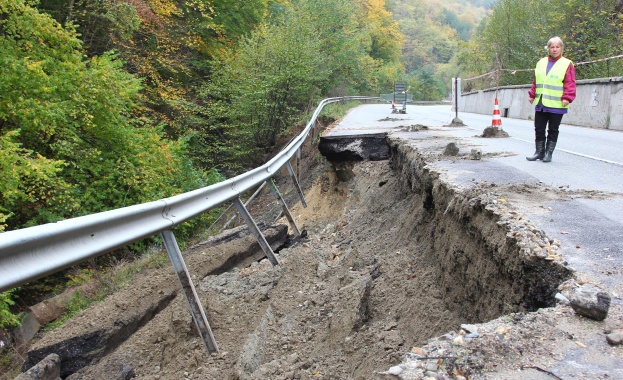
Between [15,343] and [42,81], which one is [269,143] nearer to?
[42,81]

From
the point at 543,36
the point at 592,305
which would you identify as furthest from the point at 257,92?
the point at 543,36

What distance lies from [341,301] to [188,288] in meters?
1.50

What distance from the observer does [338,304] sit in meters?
4.06

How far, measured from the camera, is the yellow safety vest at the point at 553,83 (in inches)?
263

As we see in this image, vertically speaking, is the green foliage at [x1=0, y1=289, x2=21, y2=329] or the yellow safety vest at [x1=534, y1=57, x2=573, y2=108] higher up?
the yellow safety vest at [x1=534, y1=57, x2=573, y2=108]

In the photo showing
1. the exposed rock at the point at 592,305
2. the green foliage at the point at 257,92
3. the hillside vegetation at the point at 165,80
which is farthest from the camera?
the green foliage at the point at 257,92

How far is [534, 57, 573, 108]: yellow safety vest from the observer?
6.68 metres

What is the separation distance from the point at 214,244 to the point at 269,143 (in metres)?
14.2

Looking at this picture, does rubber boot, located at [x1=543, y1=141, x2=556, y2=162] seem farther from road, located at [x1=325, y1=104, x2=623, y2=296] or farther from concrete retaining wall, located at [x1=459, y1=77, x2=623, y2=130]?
concrete retaining wall, located at [x1=459, y1=77, x2=623, y2=130]

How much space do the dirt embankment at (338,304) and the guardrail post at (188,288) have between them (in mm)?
129

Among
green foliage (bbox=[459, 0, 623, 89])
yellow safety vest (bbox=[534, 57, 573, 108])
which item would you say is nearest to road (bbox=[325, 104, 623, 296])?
yellow safety vest (bbox=[534, 57, 573, 108])

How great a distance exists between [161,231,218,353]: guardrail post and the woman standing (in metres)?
5.63

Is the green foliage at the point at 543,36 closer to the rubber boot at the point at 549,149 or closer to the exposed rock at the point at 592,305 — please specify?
the rubber boot at the point at 549,149

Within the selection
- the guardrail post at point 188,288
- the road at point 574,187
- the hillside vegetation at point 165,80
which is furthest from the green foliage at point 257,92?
the guardrail post at point 188,288
